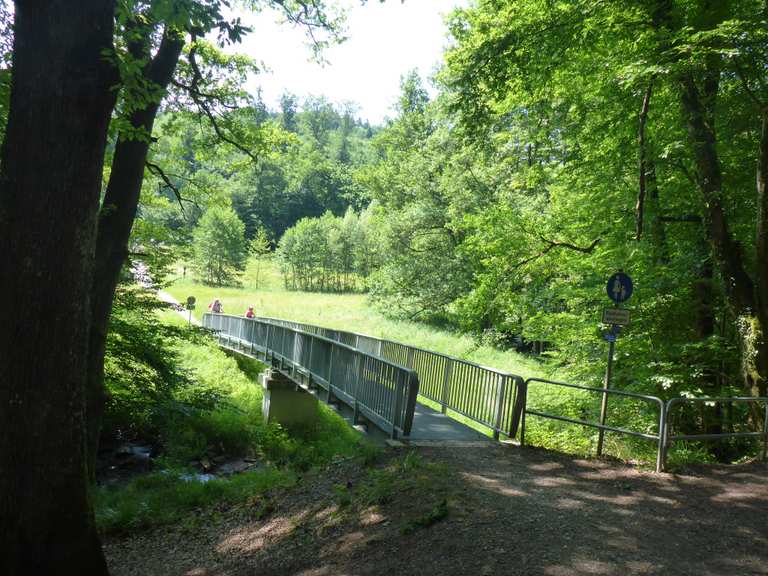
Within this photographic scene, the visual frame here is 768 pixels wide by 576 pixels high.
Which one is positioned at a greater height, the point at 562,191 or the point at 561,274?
the point at 562,191

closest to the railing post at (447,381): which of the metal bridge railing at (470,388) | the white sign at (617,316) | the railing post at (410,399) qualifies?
the metal bridge railing at (470,388)

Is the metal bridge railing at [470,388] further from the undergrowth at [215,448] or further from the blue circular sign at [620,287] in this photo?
the blue circular sign at [620,287]

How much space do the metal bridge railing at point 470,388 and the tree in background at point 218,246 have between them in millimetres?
59901

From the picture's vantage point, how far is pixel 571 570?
4371mm

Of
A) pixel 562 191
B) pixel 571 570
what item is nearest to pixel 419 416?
pixel 571 570

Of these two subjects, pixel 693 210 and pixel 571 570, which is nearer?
pixel 571 570

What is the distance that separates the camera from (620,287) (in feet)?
29.2

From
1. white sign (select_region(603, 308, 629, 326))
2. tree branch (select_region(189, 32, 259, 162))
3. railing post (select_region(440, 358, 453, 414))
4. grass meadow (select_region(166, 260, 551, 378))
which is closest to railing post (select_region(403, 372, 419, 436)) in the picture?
railing post (select_region(440, 358, 453, 414))

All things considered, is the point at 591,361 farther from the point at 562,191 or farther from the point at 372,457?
the point at 372,457

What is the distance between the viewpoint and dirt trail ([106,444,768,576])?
185 inches

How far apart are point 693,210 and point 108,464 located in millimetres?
13680

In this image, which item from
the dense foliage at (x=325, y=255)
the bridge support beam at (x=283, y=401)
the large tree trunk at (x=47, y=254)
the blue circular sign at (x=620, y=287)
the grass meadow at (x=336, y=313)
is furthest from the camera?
the dense foliage at (x=325, y=255)

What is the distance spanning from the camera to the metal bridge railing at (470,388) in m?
8.79

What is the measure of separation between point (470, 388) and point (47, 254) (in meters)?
6.82
